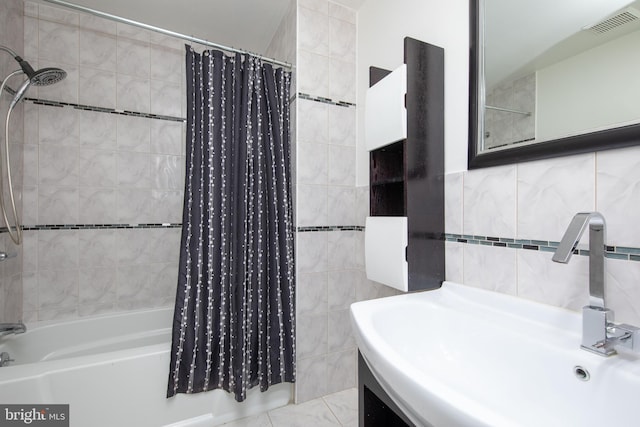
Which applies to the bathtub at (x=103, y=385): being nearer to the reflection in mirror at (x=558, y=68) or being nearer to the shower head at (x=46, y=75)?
the shower head at (x=46, y=75)

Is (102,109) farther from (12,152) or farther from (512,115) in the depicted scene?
(512,115)

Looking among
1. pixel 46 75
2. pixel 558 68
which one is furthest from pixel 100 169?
pixel 558 68

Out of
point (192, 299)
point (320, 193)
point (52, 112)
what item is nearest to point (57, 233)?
point (52, 112)

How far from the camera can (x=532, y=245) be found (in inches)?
31.8

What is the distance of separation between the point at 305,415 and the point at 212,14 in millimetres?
2461

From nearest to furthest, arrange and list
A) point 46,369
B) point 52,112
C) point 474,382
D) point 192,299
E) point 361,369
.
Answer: point 474,382
point 361,369
point 46,369
point 192,299
point 52,112

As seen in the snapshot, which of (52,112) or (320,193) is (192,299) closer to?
(320,193)

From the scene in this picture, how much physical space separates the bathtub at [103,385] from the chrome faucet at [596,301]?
1.46 meters

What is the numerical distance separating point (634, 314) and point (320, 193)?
1.27 metres

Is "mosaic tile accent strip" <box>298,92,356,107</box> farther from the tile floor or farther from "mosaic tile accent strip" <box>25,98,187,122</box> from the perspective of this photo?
the tile floor

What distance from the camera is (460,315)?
2.87ft

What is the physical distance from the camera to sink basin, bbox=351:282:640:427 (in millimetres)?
494

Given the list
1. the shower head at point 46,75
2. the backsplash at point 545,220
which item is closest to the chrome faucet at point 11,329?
the shower head at point 46,75

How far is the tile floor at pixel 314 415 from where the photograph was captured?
4.67 feet
